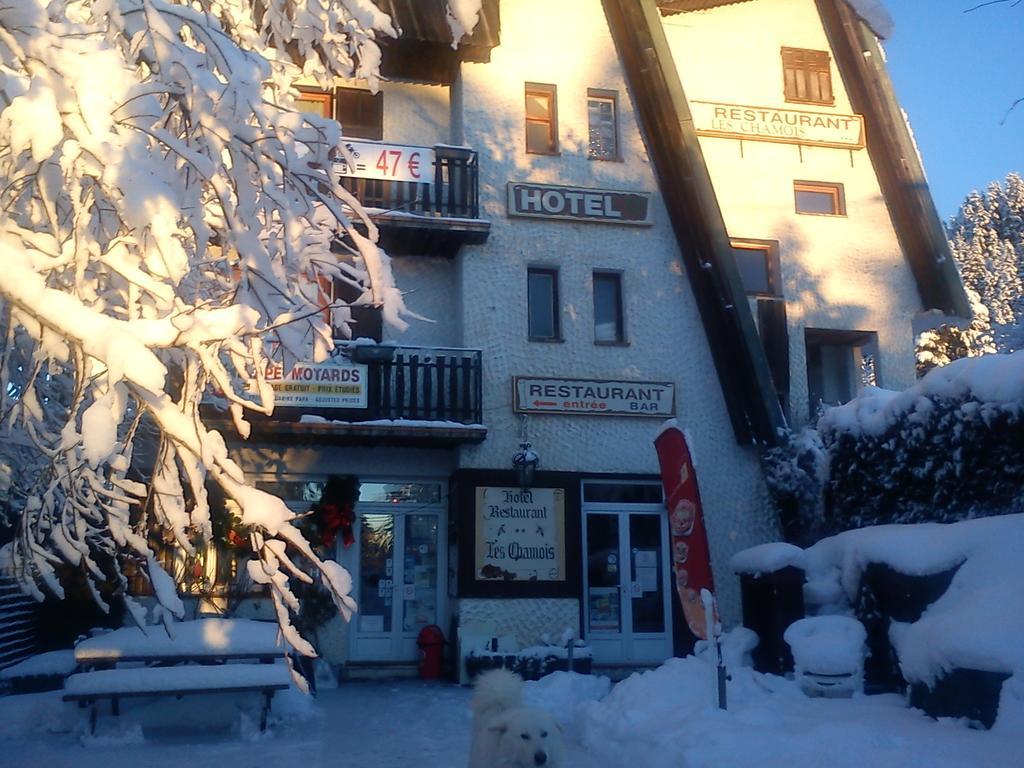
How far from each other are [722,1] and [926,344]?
63.9ft

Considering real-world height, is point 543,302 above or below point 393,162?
below

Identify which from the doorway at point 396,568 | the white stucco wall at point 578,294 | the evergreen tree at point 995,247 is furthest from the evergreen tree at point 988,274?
the doorway at point 396,568

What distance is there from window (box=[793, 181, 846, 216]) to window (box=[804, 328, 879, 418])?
2.08 metres

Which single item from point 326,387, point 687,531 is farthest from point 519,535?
point 687,531

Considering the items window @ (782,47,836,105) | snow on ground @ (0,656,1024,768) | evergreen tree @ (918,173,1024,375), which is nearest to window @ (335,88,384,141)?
window @ (782,47,836,105)

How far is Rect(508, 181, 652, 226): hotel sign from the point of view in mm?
14742

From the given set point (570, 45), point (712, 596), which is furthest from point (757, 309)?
point (712, 596)

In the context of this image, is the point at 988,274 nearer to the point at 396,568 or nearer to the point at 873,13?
the point at 873,13

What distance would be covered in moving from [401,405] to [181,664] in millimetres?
4793

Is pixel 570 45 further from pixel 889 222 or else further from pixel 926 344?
pixel 926 344

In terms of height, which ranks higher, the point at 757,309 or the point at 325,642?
the point at 757,309

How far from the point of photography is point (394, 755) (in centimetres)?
854

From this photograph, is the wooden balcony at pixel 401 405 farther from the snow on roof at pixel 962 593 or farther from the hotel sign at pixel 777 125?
the snow on roof at pixel 962 593

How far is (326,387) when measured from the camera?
13.4 metres
